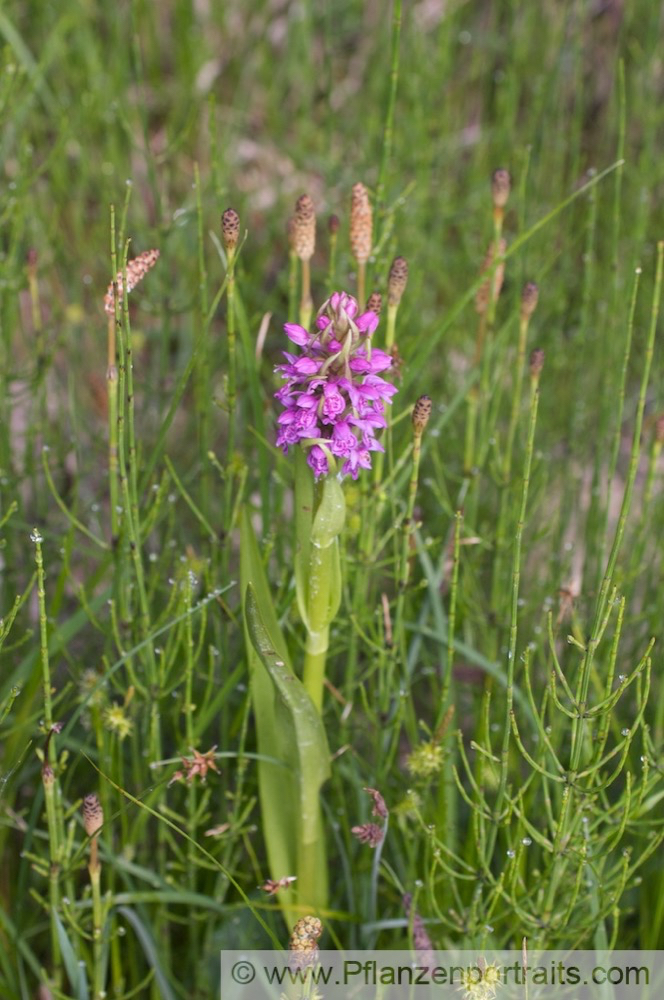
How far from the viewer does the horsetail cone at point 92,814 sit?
3.00 ft

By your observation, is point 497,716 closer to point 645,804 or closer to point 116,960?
point 645,804

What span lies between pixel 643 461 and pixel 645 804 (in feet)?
4.16

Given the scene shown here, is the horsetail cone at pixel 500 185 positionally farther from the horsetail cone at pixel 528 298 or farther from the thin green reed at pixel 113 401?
the thin green reed at pixel 113 401

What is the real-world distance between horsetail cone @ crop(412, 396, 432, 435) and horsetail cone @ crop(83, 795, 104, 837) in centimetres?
46

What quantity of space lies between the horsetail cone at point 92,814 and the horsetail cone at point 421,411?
46 cm

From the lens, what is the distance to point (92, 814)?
3.01 ft

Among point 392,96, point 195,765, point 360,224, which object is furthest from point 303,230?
point 195,765

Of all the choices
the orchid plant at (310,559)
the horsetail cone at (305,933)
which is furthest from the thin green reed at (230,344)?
the horsetail cone at (305,933)

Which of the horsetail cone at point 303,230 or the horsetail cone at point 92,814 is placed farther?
the horsetail cone at point 303,230

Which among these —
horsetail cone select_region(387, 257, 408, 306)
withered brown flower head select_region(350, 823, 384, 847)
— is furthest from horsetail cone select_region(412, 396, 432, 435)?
withered brown flower head select_region(350, 823, 384, 847)

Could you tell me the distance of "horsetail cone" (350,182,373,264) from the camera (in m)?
1.05

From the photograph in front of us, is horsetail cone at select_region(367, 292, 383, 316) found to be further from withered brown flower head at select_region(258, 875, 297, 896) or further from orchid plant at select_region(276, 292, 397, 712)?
withered brown flower head at select_region(258, 875, 297, 896)

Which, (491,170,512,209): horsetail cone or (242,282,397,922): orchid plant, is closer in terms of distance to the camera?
(242,282,397,922): orchid plant

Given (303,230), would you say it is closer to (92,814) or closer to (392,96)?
(392,96)
